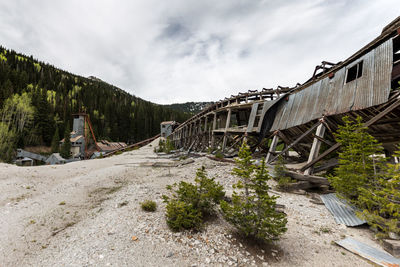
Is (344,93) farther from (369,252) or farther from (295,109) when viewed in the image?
(369,252)

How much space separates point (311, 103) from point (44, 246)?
14.6 m

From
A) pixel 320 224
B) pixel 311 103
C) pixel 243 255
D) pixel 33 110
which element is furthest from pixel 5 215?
pixel 33 110

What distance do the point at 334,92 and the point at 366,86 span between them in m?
1.62

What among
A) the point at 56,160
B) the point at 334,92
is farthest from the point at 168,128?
the point at 334,92

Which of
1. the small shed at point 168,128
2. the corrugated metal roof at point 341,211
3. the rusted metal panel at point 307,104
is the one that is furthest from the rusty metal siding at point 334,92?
the small shed at point 168,128

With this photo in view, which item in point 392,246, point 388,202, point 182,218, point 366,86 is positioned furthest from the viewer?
point 366,86

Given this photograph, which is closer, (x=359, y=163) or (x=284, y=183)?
(x=359, y=163)

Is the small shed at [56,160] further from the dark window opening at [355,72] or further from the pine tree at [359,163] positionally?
the dark window opening at [355,72]

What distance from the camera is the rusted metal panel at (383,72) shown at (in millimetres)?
6727

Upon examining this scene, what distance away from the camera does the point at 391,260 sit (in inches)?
145

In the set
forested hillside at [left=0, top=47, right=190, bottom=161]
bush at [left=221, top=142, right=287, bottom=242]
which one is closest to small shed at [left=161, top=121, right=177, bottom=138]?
forested hillside at [left=0, top=47, right=190, bottom=161]

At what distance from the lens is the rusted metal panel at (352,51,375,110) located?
732 centimetres

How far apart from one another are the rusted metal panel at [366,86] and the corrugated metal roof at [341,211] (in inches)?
181

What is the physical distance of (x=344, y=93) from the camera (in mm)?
8570
